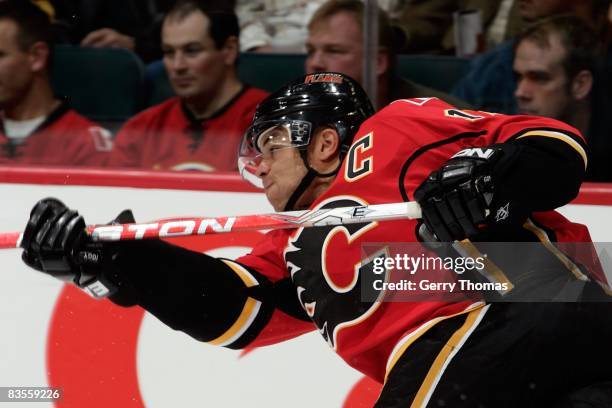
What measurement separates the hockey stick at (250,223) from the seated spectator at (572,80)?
911 mm

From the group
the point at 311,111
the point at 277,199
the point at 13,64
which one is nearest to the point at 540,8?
the point at 311,111

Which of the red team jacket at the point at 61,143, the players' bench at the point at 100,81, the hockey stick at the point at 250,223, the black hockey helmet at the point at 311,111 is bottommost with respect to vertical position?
the red team jacket at the point at 61,143

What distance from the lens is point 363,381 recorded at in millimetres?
2578

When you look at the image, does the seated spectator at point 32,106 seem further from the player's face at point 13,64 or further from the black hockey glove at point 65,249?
the black hockey glove at point 65,249

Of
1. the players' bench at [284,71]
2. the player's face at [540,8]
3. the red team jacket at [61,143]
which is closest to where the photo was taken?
the player's face at [540,8]

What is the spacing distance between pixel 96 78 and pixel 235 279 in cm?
106

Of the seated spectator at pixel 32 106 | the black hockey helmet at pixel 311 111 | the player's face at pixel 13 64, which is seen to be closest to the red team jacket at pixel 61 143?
the seated spectator at pixel 32 106

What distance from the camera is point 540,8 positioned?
2.52 metres

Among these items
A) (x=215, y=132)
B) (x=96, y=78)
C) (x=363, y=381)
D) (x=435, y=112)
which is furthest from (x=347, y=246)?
(x=96, y=78)

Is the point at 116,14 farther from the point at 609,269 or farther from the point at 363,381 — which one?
the point at 609,269

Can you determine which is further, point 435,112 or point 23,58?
point 23,58

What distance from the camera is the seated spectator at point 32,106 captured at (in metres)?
2.89

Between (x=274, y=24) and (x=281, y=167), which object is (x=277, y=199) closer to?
(x=281, y=167)

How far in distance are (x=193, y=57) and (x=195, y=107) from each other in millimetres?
139
